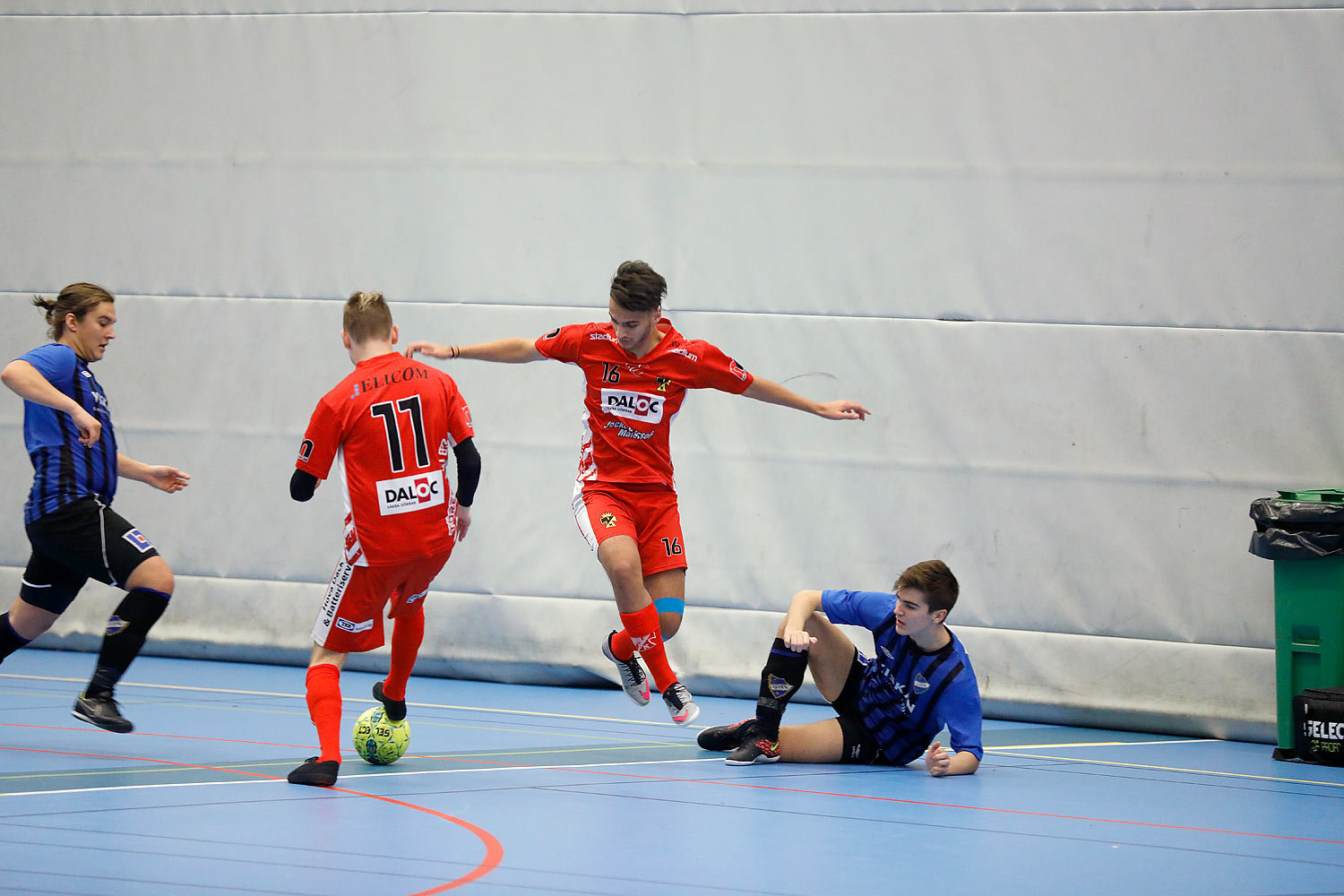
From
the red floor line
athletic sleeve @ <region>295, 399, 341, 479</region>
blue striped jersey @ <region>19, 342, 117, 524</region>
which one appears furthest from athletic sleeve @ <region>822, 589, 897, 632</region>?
blue striped jersey @ <region>19, 342, 117, 524</region>

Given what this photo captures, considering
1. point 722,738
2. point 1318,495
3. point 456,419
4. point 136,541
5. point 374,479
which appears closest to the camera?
point 374,479

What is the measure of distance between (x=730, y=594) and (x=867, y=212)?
2543mm

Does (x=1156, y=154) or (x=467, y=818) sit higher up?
(x=1156, y=154)

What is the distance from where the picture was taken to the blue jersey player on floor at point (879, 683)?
21.1ft

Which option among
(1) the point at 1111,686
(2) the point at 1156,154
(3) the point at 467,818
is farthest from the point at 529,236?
(3) the point at 467,818

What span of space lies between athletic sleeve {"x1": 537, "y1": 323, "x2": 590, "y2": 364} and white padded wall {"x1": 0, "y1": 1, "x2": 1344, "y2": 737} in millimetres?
2316

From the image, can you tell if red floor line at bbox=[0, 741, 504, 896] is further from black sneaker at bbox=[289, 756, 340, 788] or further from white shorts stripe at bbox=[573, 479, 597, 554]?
white shorts stripe at bbox=[573, 479, 597, 554]

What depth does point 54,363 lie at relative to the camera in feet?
21.9

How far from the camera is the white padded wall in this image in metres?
8.65

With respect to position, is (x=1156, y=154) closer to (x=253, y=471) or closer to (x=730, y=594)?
(x=730, y=594)

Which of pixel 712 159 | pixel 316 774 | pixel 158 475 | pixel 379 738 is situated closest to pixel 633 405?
pixel 379 738

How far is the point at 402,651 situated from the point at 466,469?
848mm

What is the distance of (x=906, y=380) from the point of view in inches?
362

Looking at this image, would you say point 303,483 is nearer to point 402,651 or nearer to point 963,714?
point 402,651
